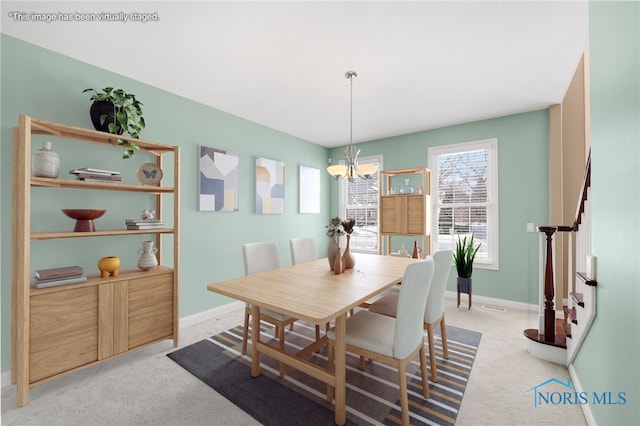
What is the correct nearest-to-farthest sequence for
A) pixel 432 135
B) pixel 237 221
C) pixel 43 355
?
pixel 43 355, pixel 237 221, pixel 432 135

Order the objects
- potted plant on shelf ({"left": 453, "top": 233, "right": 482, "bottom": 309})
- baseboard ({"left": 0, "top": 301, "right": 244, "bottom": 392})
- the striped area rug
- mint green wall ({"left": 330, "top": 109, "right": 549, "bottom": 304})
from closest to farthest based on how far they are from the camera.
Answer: the striped area rug → baseboard ({"left": 0, "top": 301, "right": 244, "bottom": 392}) → mint green wall ({"left": 330, "top": 109, "right": 549, "bottom": 304}) → potted plant on shelf ({"left": 453, "top": 233, "right": 482, "bottom": 309})

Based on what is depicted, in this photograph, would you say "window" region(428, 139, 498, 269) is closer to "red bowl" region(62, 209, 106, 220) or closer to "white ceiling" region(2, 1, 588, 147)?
"white ceiling" region(2, 1, 588, 147)

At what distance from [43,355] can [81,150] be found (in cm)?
161

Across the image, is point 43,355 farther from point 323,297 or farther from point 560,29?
point 560,29

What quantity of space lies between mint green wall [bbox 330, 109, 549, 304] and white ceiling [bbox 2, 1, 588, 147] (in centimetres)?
39

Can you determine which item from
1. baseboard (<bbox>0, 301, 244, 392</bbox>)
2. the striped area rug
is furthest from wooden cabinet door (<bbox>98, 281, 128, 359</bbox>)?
baseboard (<bbox>0, 301, 244, 392</bbox>)

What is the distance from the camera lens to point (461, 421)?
1.59m

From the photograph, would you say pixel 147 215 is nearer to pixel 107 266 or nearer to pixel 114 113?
pixel 107 266

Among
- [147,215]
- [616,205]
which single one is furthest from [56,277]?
[616,205]

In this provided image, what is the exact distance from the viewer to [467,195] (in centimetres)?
391

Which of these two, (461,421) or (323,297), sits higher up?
(323,297)

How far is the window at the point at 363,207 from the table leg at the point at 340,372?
3.25 m

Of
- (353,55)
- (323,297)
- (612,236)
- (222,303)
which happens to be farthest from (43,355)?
(612,236)

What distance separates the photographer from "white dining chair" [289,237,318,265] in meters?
3.00
